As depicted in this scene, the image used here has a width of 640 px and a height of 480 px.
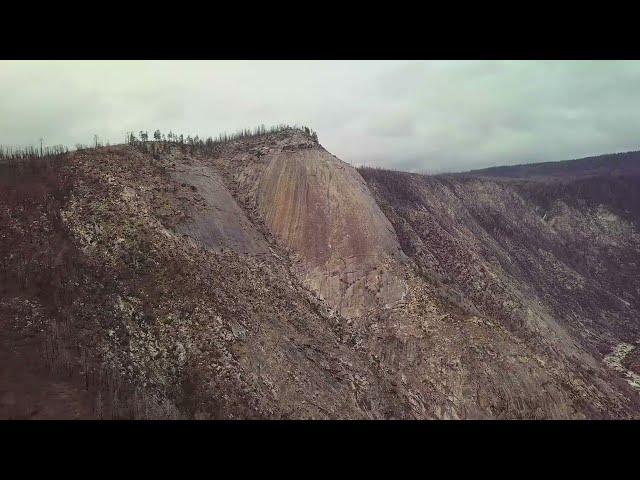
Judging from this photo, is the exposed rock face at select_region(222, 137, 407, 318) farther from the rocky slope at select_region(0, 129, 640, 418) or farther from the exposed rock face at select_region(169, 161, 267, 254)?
the exposed rock face at select_region(169, 161, 267, 254)

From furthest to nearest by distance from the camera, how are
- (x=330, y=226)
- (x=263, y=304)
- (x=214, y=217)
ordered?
(x=330, y=226) → (x=214, y=217) → (x=263, y=304)

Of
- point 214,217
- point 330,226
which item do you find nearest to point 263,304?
point 214,217

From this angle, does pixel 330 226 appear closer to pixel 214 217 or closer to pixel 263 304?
pixel 214 217

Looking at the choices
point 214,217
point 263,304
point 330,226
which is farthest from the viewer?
point 330,226

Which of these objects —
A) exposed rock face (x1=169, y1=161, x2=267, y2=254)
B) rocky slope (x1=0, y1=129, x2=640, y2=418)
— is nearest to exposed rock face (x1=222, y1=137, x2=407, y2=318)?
rocky slope (x1=0, y1=129, x2=640, y2=418)

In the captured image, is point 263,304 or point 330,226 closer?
point 263,304

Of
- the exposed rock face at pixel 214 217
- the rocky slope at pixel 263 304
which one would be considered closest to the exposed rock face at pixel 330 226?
the rocky slope at pixel 263 304

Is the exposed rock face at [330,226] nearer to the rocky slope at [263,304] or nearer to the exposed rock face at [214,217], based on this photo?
the rocky slope at [263,304]
